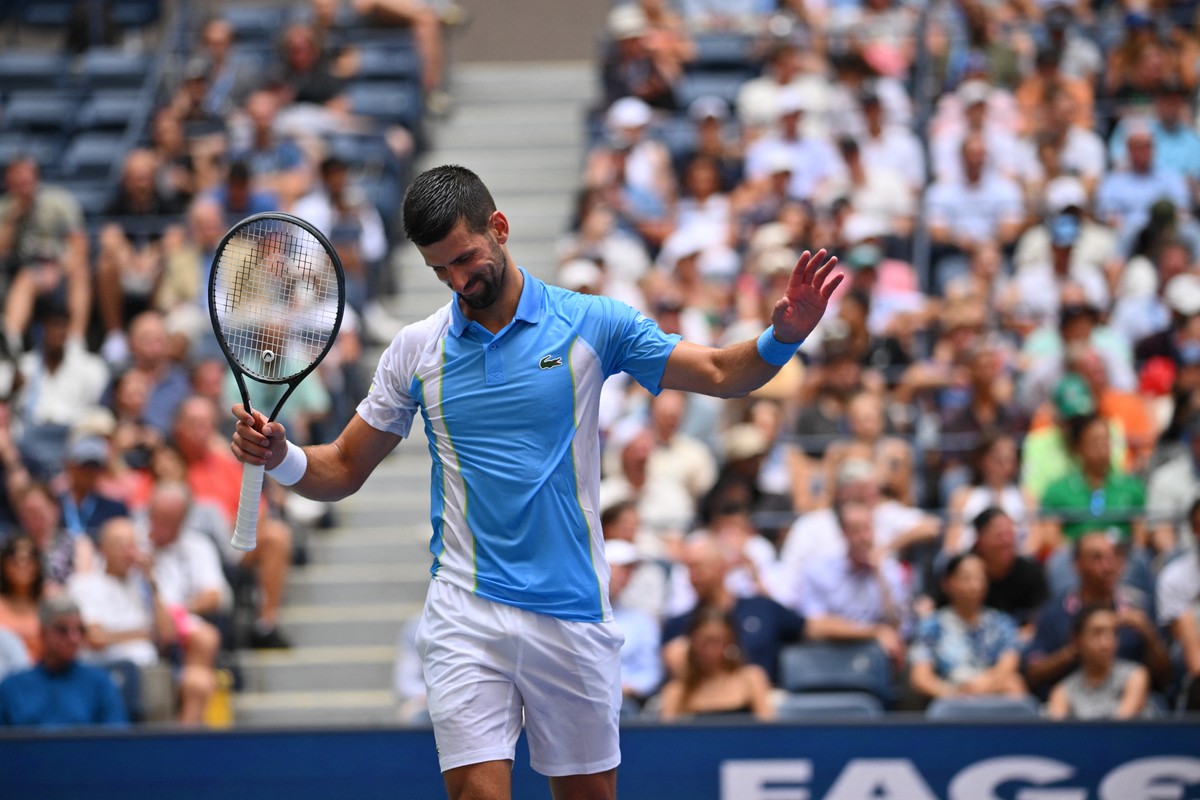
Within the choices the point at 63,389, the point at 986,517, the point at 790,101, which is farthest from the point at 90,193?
the point at 986,517

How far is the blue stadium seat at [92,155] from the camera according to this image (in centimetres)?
1310

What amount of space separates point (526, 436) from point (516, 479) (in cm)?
11

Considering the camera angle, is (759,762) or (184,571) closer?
(759,762)

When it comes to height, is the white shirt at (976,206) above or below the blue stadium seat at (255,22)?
below

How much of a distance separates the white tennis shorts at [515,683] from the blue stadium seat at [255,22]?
10.4 meters

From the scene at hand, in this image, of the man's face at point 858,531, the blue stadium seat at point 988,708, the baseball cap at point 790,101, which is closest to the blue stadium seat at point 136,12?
the baseball cap at point 790,101

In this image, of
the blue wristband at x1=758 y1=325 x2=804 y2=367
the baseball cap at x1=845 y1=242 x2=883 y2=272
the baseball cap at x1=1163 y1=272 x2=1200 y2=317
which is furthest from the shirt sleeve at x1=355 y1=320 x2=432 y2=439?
the baseball cap at x1=1163 y1=272 x2=1200 y2=317

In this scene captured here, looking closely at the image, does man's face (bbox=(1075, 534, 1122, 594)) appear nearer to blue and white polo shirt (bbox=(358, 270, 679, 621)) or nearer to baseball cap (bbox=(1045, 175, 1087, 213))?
baseball cap (bbox=(1045, 175, 1087, 213))

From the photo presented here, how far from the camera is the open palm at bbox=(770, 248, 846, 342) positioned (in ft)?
14.1

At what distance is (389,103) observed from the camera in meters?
13.0

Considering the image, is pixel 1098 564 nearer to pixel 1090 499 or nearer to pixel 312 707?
pixel 1090 499

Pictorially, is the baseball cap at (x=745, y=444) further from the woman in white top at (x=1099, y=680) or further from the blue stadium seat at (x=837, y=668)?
the woman in white top at (x=1099, y=680)

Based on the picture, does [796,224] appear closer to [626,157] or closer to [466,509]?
[626,157]

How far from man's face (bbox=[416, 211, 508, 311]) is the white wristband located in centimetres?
57
